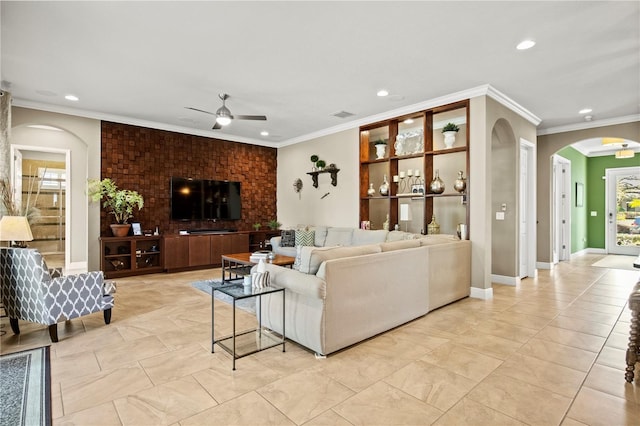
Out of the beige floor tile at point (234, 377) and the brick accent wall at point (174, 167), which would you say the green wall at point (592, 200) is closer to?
the brick accent wall at point (174, 167)

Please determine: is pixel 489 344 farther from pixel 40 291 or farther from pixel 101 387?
pixel 40 291

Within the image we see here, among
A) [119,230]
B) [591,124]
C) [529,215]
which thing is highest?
[591,124]

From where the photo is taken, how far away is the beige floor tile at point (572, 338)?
9.83 ft

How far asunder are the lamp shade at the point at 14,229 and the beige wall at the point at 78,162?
8.87 ft

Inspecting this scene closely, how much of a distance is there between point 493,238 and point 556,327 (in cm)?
241

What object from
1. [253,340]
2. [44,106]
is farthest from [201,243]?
[253,340]

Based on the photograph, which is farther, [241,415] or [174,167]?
[174,167]

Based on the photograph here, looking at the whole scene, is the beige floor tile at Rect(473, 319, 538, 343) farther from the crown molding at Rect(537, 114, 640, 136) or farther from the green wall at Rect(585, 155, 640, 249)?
the green wall at Rect(585, 155, 640, 249)

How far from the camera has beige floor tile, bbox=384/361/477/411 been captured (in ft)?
7.07

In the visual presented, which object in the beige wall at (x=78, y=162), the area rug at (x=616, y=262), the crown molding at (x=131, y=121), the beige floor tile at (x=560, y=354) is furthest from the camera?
the area rug at (x=616, y=262)

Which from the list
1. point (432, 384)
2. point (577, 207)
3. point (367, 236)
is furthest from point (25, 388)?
point (577, 207)

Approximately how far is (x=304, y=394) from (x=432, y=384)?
35.5 inches

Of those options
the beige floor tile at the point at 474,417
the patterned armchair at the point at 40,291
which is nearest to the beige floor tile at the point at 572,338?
the beige floor tile at the point at 474,417

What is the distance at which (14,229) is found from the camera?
10.8 ft
